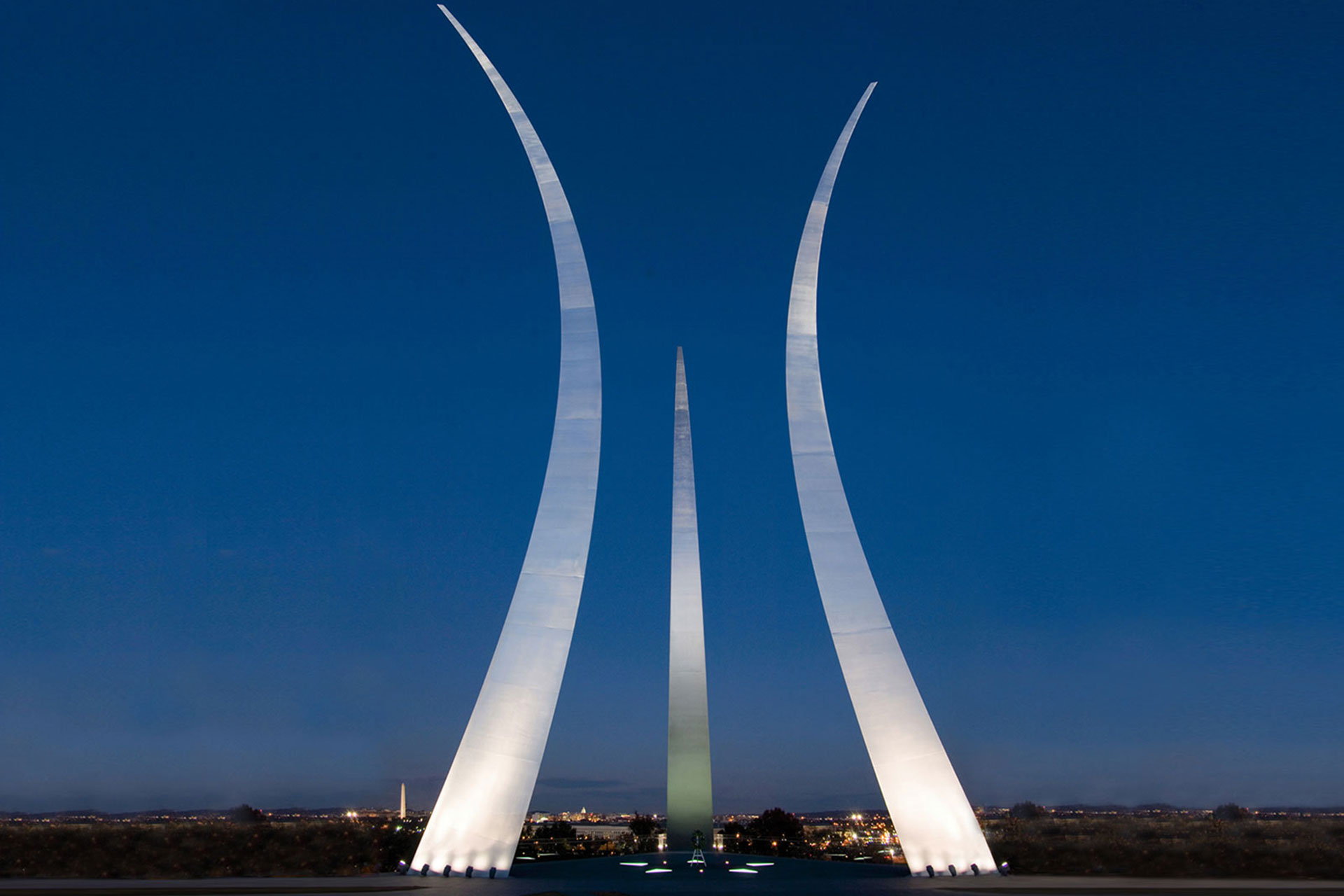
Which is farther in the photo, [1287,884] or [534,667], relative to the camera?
[534,667]

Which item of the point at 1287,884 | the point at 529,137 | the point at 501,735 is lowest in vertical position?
the point at 1287,884

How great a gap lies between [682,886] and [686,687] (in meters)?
12.6

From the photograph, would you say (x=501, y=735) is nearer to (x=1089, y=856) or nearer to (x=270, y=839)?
(x=270, y=839)

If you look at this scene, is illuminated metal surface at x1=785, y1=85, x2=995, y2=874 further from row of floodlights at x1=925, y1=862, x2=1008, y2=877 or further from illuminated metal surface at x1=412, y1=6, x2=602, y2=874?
illuminated metal surface at x1=412, y1=6, x2=602, y2=874

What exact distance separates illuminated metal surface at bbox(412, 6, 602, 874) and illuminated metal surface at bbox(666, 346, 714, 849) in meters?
8.68

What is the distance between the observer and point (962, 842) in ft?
62.1

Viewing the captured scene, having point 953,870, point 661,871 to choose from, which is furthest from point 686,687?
point 953,870

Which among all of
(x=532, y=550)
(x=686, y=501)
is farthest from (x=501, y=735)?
(x=686, y=501)

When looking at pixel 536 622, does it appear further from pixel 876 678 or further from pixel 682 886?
pixel 876 678

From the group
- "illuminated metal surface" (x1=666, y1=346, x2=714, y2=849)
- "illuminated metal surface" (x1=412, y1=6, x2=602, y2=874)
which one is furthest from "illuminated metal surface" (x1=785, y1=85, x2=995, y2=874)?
"illuminated metal surface" (x1=666, y1=346, x2=714, y2=849)

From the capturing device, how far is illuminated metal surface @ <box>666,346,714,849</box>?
92.5 ft

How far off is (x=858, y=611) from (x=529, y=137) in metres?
12.7

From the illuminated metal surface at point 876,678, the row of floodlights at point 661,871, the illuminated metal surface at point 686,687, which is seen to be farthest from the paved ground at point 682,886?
the illuminated metal surface at point 686,687

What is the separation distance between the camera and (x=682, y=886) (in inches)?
647
